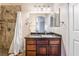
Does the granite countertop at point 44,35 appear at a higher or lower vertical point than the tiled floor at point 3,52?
higher

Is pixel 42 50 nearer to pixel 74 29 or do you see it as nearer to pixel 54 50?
pixel 54 50

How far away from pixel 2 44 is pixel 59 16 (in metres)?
0.43

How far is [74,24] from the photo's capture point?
1049mm

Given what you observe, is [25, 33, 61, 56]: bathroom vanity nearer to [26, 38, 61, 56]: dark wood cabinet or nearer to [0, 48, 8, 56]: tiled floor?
[26, 38, 61, 56]: dark wood cabinet

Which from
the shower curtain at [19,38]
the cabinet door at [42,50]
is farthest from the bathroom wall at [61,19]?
the cabinet door at [42,50]

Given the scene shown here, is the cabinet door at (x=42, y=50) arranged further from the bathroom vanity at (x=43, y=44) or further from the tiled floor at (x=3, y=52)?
the tiled floor at (x=3, y=52)

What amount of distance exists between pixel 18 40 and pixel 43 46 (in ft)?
0.58

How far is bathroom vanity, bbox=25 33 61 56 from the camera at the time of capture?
106 centimetres

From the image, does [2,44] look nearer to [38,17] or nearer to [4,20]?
[4,20]

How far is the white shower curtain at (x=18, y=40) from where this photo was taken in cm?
105

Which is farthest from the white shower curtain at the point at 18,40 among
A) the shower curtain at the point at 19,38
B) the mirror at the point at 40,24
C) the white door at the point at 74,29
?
the white door at the point at 74,29

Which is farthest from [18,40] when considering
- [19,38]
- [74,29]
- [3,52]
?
[74,29]

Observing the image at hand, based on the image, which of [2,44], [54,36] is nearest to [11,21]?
[2,44]

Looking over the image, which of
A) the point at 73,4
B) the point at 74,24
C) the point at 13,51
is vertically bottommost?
the point at 13,51
